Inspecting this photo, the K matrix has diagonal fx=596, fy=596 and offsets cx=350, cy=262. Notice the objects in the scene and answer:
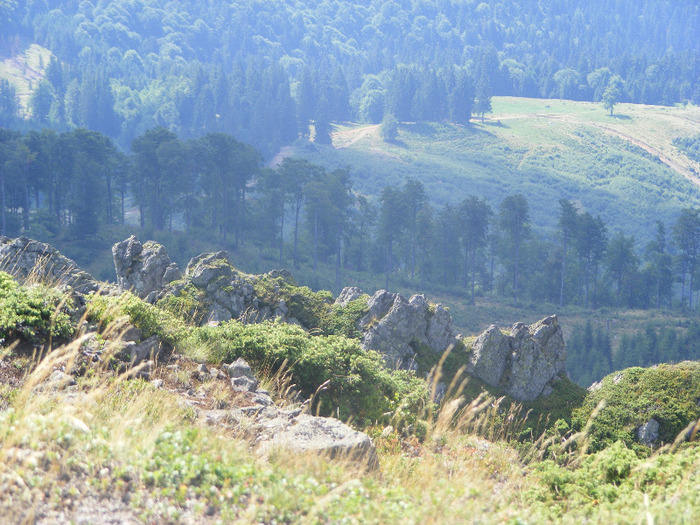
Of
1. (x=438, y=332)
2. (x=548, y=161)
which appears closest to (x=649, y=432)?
(x=438, y=332)

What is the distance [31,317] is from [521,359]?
586 inches

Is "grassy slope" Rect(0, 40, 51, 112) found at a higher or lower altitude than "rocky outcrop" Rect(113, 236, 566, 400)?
higher

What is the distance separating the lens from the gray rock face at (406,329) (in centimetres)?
2042

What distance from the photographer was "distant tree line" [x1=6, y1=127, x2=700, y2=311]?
73688 mm

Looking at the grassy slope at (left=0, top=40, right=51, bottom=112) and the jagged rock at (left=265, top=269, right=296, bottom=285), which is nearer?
the jagged rock at (left=265, top=269, right=296, bottom=285)

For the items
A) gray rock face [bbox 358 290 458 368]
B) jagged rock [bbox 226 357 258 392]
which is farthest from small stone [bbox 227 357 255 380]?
gray rock face [bbox 358 290 458 368]

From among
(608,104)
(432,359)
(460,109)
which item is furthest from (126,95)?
(432,359)

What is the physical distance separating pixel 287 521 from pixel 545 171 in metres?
139

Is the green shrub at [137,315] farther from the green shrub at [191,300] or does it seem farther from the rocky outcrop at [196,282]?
the rocky outcrop at [196,282]

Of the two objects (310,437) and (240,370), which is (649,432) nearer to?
(240,370)

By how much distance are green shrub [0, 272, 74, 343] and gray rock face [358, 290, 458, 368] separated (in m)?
13.2

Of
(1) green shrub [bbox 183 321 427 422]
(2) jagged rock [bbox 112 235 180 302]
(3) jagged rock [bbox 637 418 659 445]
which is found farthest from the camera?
(2) jagged rock [bbox 112 235 180 302]

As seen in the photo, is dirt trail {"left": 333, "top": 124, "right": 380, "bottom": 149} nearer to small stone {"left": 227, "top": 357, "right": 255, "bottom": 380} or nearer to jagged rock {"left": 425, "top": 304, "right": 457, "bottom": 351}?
jagged rock {"left": 425, "top": 304, "right": 457, "bottom": 351}

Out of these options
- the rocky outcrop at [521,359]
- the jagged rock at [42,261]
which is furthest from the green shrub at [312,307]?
the jagged rock at [42,261]
